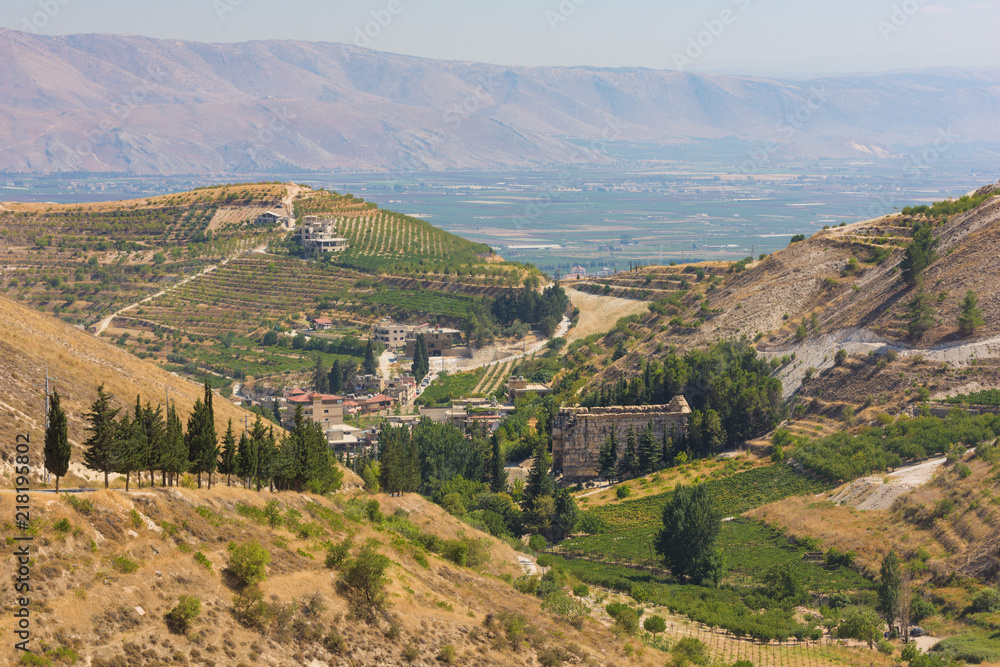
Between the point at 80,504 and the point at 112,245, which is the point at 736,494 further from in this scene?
the point at 112,245

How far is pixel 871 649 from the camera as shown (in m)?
34.5

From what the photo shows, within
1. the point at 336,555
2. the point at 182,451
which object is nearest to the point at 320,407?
the point at 182,451

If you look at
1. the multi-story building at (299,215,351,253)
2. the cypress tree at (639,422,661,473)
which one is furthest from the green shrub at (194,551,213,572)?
the multi-story building at (299,215,351,253)

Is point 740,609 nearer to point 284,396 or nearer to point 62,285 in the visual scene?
point 284,396

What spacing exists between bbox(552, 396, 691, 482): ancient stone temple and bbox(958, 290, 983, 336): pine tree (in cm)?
1537

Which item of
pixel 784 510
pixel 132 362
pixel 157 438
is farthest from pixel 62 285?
pixel 157 438

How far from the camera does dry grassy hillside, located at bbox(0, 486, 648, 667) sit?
857 inches

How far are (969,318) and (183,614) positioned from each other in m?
48.4

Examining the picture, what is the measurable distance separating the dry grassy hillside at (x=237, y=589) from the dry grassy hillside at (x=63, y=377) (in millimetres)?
4524

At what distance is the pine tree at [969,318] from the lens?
2343 inches

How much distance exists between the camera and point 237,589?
80.6 ft

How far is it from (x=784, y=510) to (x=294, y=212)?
327 feet

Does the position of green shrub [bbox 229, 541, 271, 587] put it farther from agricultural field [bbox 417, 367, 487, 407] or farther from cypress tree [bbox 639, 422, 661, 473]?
agricultural field [bbox 417, 367, 487, 407]

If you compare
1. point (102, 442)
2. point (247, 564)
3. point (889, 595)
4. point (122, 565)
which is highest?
point (102, 442)
